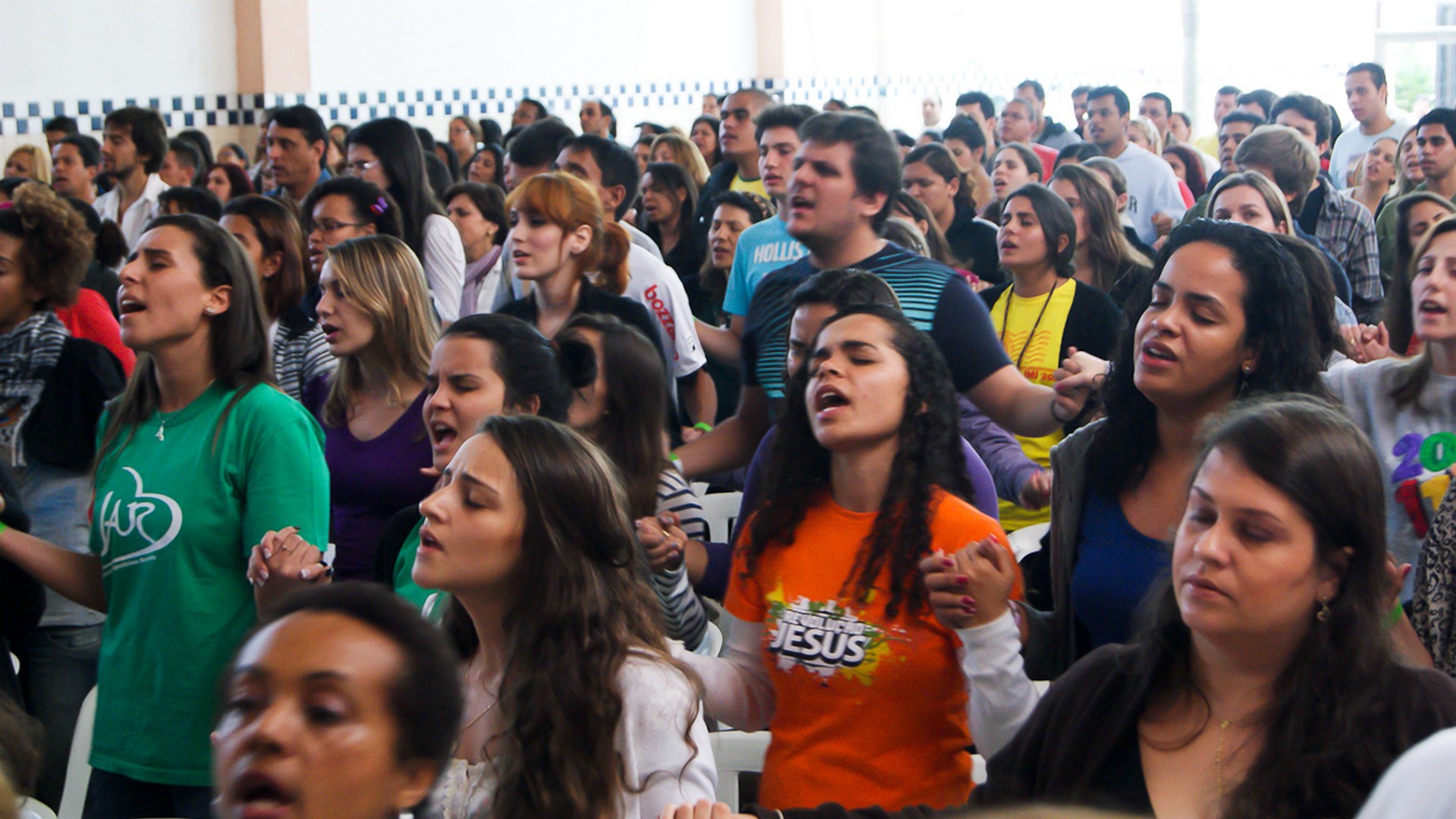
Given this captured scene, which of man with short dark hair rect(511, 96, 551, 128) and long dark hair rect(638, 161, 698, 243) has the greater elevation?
man with short dark hair rect(511, 96, 551, 128)

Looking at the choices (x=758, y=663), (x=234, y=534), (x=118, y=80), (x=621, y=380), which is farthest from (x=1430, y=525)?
(x=118, y=80)

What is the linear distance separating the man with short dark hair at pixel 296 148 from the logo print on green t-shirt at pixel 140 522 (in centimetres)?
381

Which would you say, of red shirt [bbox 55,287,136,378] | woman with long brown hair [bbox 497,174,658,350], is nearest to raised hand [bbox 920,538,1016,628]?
woman with long brown hair [bbox 497,174,658,350]

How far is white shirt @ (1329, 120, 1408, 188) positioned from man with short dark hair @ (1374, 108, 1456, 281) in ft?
8.54

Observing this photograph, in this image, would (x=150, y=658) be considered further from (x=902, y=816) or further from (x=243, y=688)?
(x=902, y=816)

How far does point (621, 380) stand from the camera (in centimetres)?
334

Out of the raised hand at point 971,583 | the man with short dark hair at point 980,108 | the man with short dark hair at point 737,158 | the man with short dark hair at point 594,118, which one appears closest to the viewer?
the raised hand at point 971,583

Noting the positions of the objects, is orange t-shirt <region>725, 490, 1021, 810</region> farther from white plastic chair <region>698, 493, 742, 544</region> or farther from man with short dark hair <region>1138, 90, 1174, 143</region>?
man with short dark hair <region>1138, 90, 1174, 143</region>

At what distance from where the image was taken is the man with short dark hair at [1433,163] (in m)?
6.44

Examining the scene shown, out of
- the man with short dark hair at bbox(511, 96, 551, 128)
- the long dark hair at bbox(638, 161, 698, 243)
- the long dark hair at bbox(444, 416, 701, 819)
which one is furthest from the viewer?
the man with short dark hair at bbox(511, 96, 551, 128)

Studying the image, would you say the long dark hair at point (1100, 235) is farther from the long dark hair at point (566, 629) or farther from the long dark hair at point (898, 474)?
the long dark hair at point (566, 629)

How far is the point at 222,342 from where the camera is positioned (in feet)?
9.39

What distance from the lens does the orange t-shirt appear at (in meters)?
2.37

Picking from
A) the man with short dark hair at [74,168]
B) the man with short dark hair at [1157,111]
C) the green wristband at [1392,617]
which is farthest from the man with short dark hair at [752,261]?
the man with short dark hair at [1157,111]
